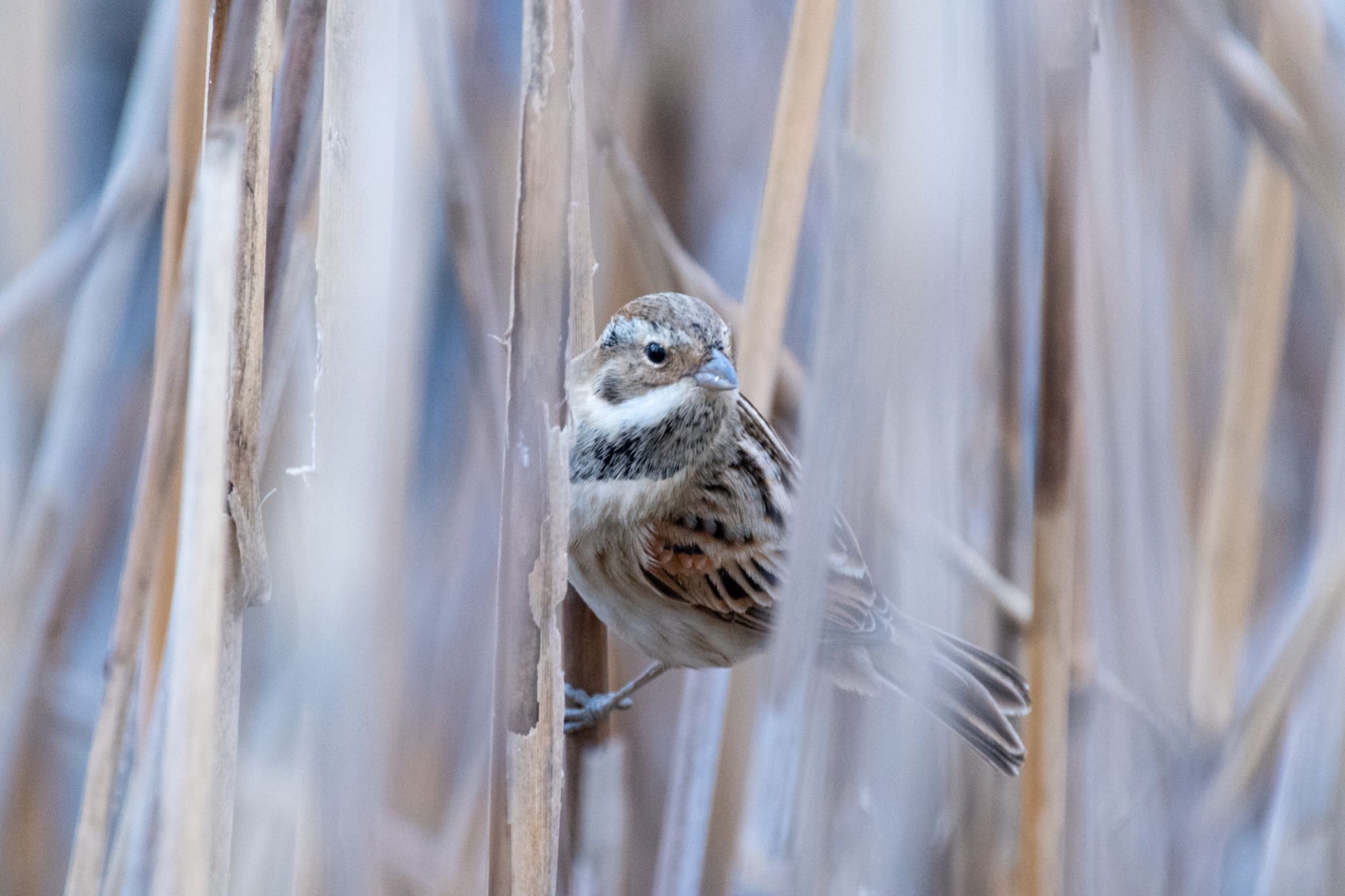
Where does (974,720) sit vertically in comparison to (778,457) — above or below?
below

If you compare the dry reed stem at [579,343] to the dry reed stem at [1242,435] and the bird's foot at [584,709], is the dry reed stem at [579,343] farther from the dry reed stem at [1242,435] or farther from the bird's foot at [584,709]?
the dry reed stem at [1242,435]

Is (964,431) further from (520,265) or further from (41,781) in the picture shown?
(41,781)

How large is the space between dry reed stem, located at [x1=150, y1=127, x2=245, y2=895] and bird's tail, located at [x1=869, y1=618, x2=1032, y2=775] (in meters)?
0.90

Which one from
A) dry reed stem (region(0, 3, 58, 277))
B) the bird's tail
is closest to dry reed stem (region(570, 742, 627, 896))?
the bird's tail

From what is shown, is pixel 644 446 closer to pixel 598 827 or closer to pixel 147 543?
pixel 598 827

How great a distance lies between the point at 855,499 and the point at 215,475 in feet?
2.86

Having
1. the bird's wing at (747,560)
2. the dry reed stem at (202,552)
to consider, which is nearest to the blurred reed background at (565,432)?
the dry reed stem at (202,552)

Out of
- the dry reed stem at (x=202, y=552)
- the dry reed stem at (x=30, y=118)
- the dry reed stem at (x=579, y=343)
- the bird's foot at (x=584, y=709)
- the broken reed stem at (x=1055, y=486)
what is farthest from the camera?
the dry reed stem at (x=30, y=118)

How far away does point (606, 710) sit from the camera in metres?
1.62

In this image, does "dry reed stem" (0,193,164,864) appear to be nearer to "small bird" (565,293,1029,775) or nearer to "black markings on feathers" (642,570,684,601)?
"small bird" (565,293,1029,775)

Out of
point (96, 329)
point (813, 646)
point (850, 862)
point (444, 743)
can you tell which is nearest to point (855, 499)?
point (813, 646)

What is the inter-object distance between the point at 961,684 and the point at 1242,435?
621mm

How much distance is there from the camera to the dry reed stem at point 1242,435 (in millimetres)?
1789

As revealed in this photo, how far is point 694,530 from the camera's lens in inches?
77.4
